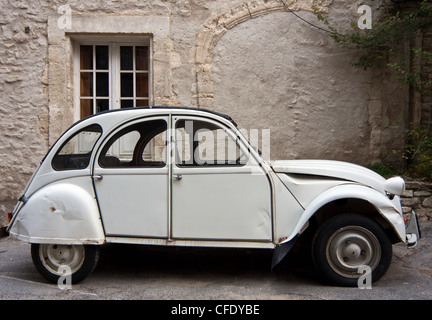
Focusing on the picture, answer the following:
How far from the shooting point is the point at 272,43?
7070 millimetres

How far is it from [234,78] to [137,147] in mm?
3078

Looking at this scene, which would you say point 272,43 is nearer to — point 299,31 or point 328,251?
point 299,31

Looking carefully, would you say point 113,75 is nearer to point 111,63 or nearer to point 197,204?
point 111,63

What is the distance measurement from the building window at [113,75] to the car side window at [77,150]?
3.25 m

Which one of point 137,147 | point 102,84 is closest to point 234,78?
point 102,84

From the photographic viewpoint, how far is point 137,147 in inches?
174

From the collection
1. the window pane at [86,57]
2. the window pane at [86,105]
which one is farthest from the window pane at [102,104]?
the window pane at [86,57]

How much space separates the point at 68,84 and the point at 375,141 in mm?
5026

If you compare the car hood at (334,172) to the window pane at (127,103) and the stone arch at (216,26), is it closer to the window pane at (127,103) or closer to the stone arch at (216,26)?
the stone arch at (216,26)

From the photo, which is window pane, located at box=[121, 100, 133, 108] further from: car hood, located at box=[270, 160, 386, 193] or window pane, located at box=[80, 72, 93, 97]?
car hood, located at box=[270, 160, 386, 193]

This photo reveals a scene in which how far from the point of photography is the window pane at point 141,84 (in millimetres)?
7289

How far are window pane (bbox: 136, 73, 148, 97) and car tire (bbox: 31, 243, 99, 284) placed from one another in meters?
3.85

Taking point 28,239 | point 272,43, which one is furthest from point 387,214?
point 272,43
